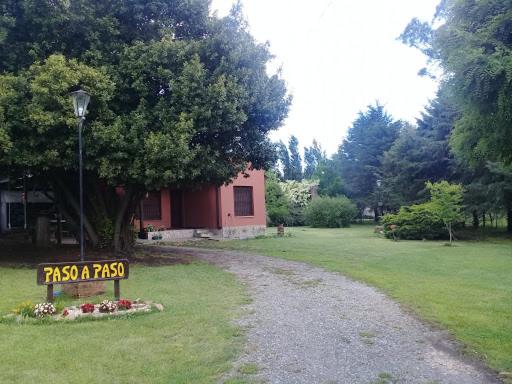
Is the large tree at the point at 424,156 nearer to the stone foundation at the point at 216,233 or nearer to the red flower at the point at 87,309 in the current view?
the stone foundation at the point at 216,233

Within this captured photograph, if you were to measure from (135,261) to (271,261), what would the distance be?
405cm

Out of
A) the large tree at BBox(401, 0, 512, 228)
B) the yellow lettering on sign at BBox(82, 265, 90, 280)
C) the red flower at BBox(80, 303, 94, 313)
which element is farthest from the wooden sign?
the large tree at BBox(401, 0, 512, 228)

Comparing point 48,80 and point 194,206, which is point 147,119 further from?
point 194,206

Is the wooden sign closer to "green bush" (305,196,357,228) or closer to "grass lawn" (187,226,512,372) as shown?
"grass lawn" (187,226,512,372)

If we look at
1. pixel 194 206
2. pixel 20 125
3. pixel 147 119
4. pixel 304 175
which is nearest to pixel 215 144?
pixel 147 119

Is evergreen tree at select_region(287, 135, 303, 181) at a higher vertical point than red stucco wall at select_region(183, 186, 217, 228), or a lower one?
higher

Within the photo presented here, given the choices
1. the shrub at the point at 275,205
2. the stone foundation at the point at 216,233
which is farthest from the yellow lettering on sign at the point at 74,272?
the shrub at the point at 275,205

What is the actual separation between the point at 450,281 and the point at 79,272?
26.9 feet

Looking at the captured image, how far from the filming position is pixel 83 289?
8.83 m

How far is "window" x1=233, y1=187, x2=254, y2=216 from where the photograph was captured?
25.5 metres

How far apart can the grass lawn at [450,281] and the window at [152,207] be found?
212 inches

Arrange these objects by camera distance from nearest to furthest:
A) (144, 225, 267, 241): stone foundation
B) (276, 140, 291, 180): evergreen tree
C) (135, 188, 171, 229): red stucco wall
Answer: (144, 225, 267, 241): stone foundation
(135, 188, 171, 229): red stucco wall
(276, 140, 291, 180): evergreen tree

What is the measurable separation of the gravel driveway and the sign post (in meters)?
2.38

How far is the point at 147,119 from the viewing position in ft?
40.6
